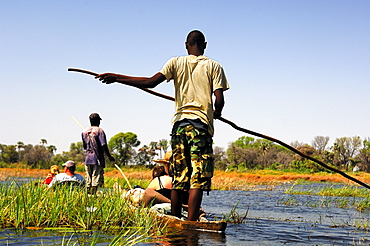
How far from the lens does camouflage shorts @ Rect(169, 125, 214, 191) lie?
407 cm

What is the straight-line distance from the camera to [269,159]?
268 feet

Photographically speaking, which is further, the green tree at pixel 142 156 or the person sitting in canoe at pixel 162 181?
the green tree at pixel 142 156

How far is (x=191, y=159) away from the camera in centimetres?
412

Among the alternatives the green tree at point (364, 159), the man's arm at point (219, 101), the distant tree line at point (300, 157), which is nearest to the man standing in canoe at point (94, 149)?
the man's arm at point (219, 101)

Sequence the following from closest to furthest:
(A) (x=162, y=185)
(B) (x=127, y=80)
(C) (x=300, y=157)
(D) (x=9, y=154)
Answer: (B) (x=127, y=80) → (A) (x=162, y=185) → (C) (x=300, y=157) → (D) (x=9, y=154)

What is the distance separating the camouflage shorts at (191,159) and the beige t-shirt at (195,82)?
0.15 m

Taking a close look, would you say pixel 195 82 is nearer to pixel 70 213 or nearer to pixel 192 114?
pixel 192 114

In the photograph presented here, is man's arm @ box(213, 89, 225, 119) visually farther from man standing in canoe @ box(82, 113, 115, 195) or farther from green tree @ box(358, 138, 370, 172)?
green tree @ box(358, 138, 370, 172)

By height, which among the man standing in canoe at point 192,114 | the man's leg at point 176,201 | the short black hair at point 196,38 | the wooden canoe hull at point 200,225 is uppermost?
the short black hair at point 196,38

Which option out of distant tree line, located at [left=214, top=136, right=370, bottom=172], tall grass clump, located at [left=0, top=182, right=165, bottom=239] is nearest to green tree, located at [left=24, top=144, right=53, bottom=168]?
distant tree line, located at [left=214, top=136, right=370, bottom=172]

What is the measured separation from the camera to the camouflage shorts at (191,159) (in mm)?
4070

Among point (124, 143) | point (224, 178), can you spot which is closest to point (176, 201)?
point (224, 178)

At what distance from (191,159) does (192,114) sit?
0.46 metres

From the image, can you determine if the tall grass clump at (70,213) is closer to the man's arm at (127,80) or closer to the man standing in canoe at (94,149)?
the man's arm at (127,80)
